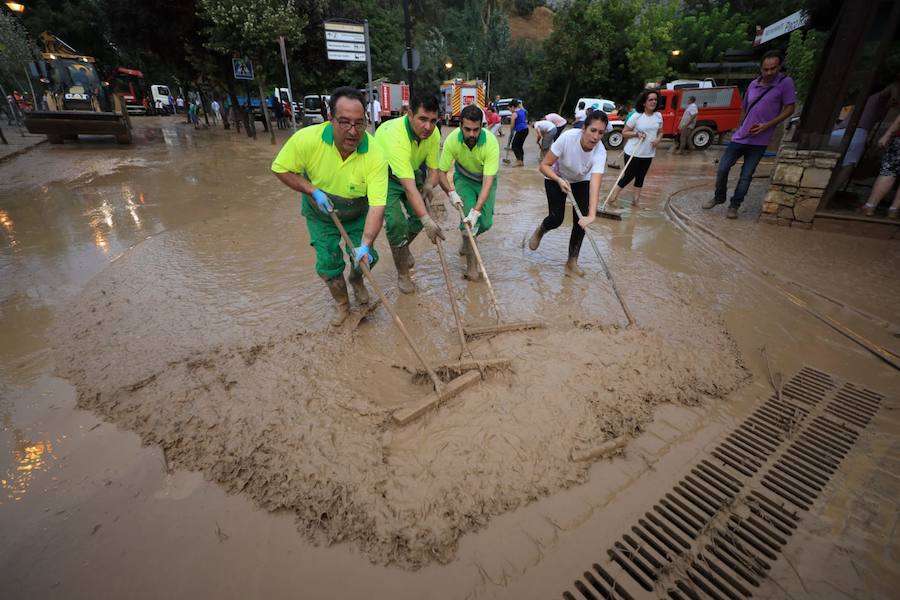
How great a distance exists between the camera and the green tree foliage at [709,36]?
2283 centimetres

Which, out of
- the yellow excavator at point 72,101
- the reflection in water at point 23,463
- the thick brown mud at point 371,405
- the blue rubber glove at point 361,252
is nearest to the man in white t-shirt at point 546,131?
the thick brown mud at point 371,405

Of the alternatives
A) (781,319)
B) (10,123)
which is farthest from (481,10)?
(781,319)

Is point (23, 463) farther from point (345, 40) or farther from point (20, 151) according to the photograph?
A: point (20, 151)

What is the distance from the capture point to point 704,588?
5.07 ft

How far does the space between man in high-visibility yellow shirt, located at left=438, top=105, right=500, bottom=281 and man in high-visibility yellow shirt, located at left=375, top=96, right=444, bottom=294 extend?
0.16 metres

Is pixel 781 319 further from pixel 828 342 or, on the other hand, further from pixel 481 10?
pixel 481 10

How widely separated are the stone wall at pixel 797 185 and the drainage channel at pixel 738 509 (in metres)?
3.69

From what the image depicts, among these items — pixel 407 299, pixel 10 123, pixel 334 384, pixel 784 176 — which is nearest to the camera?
pixel 334 384

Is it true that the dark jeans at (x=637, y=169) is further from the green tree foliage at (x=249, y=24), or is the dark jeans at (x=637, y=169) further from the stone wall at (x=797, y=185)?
the green tree foliage at (x=249, y=24)

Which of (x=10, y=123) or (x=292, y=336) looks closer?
(x=292, y=336)

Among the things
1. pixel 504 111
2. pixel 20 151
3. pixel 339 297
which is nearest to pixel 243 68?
pixel 20 151

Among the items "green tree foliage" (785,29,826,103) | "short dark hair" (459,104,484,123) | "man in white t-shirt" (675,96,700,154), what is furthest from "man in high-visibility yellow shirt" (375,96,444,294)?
"green tree foliage" (785,29,826,103)

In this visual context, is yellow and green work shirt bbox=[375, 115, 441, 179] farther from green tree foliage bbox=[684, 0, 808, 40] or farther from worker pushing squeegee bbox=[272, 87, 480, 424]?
green tree foliage bbox=[684, 0, 808, 40]

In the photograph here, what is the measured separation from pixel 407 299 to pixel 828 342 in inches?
130
